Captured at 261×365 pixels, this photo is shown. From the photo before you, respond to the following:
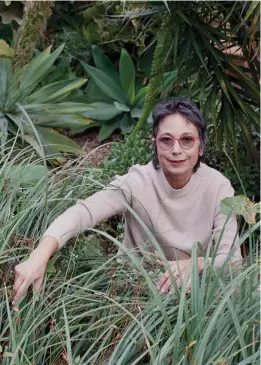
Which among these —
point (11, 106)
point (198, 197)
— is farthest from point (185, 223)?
point (11, 106)

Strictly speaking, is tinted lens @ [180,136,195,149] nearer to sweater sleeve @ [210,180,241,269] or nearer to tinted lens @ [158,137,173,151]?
tinted lens @ [158,137,173,151]

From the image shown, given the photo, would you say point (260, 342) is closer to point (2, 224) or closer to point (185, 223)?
point (185, 223)

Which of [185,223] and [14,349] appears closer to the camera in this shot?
[14,349]

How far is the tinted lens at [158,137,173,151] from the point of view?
→ 2283mm

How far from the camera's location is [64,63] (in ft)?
20.5

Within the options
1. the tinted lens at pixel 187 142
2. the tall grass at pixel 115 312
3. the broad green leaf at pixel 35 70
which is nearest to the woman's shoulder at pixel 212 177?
the tinted lens at pixel 187 142

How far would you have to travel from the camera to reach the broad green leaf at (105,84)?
569 cm

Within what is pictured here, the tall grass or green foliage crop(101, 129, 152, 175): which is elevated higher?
green foliage crop(101, 129, 152, 175)

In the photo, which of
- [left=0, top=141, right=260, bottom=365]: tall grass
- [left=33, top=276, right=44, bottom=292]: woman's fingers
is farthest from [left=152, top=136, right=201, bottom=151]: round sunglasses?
[left=33, top=276, right=44, bottom=292]: woman's fingers

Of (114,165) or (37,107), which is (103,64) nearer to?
(37,107)

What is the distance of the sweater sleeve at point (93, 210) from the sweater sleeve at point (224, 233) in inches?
12.1

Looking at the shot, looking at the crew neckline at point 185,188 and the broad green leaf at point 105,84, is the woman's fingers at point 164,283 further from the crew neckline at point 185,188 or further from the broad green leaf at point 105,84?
the broad green leaf at point 105,84

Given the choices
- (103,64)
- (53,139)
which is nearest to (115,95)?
(103,64)

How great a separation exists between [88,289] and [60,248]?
0.28 metres
